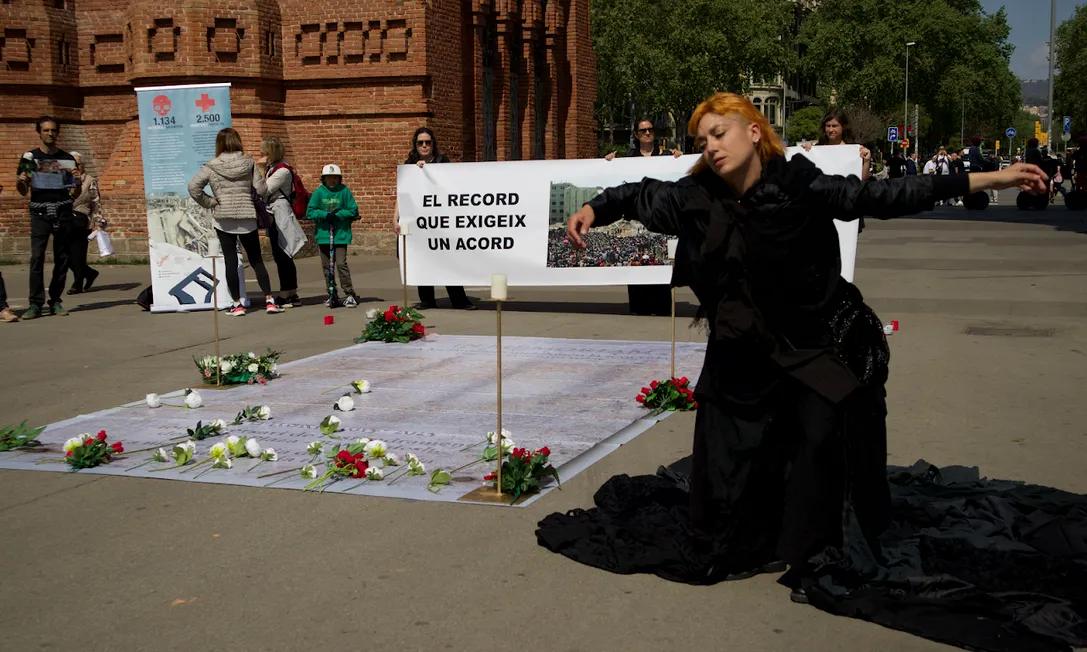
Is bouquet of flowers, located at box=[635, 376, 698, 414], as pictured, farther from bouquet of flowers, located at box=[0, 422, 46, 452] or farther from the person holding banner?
bouquet of flowers, located at box=[0, 422, 46, 452]

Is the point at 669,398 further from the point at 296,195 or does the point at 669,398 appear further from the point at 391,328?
the point at 296,195

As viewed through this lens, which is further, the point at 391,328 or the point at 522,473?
the point at 391,328

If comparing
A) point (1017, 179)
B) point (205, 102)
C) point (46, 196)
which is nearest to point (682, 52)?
point (205, 102)

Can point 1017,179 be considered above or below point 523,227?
above

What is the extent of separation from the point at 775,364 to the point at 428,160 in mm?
9773

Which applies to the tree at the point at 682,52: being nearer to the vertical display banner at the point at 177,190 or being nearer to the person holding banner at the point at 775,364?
the vertical display banner at the point at 177,190

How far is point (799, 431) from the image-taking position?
4.84 meters

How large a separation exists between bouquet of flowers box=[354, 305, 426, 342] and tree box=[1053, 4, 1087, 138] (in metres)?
89.5

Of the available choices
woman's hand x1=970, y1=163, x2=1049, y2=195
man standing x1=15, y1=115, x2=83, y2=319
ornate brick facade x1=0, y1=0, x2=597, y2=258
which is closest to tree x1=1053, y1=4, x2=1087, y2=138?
ornate brick facade x1=0, y1=0, x2=597, y2=258

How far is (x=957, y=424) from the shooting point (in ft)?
25.6

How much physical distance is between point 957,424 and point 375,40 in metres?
16.6

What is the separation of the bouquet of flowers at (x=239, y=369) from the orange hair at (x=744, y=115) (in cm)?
557

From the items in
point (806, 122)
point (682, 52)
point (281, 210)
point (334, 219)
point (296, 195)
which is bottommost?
point (334, 219)

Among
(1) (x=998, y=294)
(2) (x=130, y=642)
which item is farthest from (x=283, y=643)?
(1) (x=998, y=294)
